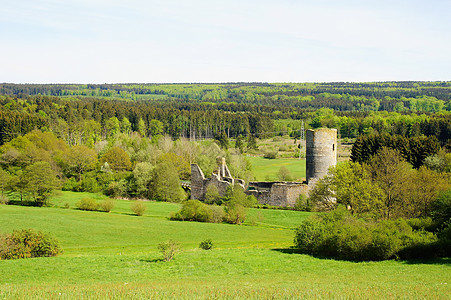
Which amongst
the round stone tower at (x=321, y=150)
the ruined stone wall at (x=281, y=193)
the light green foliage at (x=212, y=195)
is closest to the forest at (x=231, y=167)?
the light green foliage at (x=212, y=195)

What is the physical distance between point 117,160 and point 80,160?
5.09 metres

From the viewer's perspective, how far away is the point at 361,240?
23266 mm

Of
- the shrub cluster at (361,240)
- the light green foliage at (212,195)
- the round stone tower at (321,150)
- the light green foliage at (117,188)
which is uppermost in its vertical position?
the round stone tower at (321,150)

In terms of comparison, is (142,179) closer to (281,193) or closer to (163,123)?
(281,193)

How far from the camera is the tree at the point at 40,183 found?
1949 inches

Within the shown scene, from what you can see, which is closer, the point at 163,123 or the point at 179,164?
the point at 179,164

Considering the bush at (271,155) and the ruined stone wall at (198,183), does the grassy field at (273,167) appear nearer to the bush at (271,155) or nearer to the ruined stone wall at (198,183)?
the bush at (271,155)

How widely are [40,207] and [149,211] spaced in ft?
37.9

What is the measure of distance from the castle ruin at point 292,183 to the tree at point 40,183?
1546cm

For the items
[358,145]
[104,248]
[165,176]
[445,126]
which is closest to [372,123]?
[445,126]

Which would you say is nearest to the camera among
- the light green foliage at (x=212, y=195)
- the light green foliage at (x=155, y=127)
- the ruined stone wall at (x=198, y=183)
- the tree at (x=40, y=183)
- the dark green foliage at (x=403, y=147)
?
the light green foliage at (x=212, y=195)

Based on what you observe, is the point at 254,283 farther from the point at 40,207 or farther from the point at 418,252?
the point at 40,207

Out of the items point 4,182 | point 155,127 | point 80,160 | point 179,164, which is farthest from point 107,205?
point 155,127

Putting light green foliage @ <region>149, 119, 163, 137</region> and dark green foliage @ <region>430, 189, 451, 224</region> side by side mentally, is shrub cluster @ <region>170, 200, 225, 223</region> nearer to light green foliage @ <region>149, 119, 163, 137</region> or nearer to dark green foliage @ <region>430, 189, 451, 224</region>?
dark green foliage @ <region>430, 189, 451, 224</region>
